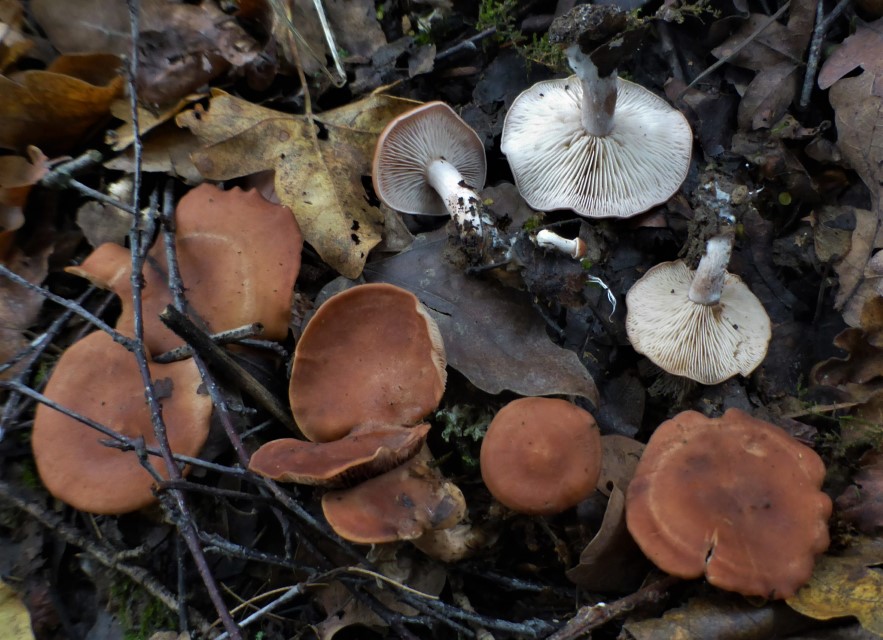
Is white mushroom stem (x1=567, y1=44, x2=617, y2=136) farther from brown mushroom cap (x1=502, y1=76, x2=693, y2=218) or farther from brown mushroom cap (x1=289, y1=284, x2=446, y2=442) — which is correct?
brown mushroom cap (x1=289, y1=284, x2=446, y2=442)

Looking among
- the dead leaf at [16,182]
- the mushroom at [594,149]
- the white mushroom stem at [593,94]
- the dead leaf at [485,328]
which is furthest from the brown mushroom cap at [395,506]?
the dead leaf at [16,182]

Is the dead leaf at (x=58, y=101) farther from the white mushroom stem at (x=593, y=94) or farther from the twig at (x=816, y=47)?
the twig at (x=816, y=47)

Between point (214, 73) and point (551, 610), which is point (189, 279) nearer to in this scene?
point (214, 73)

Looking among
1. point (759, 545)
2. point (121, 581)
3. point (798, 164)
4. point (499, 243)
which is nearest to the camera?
point (759, 545)

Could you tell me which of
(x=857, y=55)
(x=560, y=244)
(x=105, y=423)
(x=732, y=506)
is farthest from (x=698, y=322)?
(x=105, y=423)

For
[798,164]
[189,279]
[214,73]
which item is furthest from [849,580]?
[214,73]

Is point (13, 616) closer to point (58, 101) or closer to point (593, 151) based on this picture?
point (58, 101)
